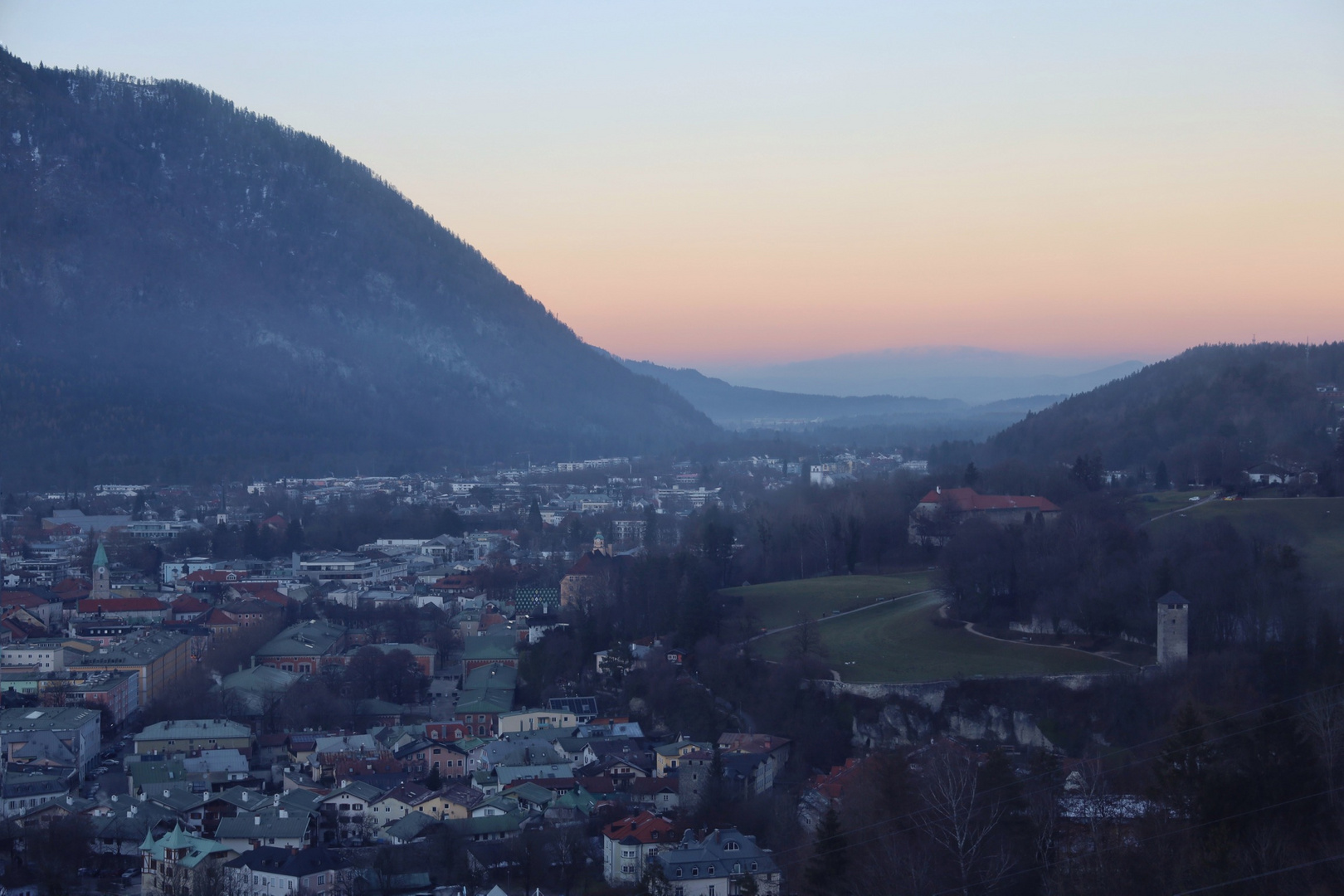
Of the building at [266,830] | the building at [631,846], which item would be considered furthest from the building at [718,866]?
the building at [266,830]

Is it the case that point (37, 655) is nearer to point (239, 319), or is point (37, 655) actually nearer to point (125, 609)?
point (125, 609)

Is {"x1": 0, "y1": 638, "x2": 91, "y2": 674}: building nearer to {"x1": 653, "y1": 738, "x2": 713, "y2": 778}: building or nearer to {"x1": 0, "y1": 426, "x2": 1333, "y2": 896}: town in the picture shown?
{"x1": 0, "y1": 426, "x2": 1333, "y2": 896}: town

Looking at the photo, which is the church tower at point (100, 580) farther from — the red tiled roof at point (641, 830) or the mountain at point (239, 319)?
the mountain at point (239, 319)

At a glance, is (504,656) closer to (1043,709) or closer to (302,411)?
(1043,709)

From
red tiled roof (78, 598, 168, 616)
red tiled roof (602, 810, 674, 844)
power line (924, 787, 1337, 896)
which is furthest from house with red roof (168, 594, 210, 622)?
power line (924, 787, 1337, 896)

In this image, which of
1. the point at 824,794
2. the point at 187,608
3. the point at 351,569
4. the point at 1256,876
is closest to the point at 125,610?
the point at 187,608

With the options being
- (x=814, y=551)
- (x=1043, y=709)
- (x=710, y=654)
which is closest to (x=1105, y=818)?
(x=1043, y=709)
